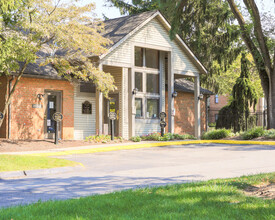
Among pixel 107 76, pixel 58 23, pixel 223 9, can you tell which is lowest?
pixel 107 76

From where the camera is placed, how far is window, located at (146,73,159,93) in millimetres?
24870

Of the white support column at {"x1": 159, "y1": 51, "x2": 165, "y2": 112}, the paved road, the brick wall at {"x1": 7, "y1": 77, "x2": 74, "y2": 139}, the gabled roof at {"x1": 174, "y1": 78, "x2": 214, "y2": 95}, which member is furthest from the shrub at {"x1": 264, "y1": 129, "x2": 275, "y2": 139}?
the brick wall at {"x1": 7, "y1": 77, "x2": 74, "y2": 139}

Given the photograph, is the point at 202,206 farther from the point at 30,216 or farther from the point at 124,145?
the point at 124,145

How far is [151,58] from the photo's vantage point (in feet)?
82.7

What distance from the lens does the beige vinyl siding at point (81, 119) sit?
2238 centimetres

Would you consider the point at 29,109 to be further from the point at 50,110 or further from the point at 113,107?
the point at 113,107

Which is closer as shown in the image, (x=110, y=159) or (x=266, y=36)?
(x=110, y=159)

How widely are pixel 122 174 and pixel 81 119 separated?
12.6 metres

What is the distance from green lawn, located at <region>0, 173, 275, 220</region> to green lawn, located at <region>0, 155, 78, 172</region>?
466 centimetres

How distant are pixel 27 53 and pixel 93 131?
27.6ft

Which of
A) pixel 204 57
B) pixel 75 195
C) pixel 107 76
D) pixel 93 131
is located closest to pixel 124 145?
pixel 107 76

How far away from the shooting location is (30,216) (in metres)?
5.30

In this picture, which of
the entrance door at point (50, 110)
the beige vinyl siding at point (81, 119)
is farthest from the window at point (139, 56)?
the entrance door at point (50, 110)

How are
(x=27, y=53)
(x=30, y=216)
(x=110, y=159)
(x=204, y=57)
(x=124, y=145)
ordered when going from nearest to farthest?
(x=30, y=216), (x=110, y=159), (x=27, y=53), (x=124, y=145), (x=204, y=57)
